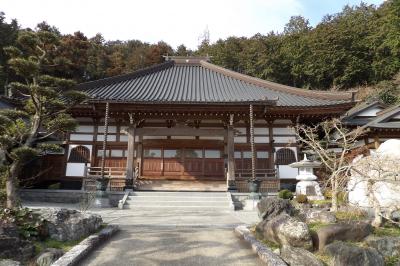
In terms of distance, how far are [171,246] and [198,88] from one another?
14856mm

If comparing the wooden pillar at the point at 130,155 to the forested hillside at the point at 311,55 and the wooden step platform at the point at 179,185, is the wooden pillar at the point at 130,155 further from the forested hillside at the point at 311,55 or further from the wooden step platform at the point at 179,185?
the forested hillside at the point at 311,55

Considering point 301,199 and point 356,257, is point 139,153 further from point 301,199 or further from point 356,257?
point 356,257

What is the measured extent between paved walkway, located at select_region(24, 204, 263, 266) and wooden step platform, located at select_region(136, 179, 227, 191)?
22.3 feet

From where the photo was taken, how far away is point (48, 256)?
5656mm

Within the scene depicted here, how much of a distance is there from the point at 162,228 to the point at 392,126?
12.9 m

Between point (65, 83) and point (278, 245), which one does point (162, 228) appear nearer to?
point (278, 245)

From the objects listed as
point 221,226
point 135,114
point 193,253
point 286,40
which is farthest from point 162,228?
point 286,40

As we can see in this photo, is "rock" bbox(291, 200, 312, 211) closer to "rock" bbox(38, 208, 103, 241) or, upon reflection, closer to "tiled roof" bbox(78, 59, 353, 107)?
"rock" bbox(38, 208, 103, 241)

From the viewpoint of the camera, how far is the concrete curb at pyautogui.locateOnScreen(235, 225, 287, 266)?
17.8 ft

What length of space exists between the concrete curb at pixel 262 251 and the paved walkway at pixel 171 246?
12 cm

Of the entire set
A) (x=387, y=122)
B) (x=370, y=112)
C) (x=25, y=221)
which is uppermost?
(x=370, y=112)

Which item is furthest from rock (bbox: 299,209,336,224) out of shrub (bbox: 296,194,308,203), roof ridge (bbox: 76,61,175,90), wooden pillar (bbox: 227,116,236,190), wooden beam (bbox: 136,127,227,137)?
roof ridge (bbox: 76,61,175,90)

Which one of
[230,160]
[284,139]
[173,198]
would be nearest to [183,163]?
[230,160]

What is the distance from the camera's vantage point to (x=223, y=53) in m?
49.7
